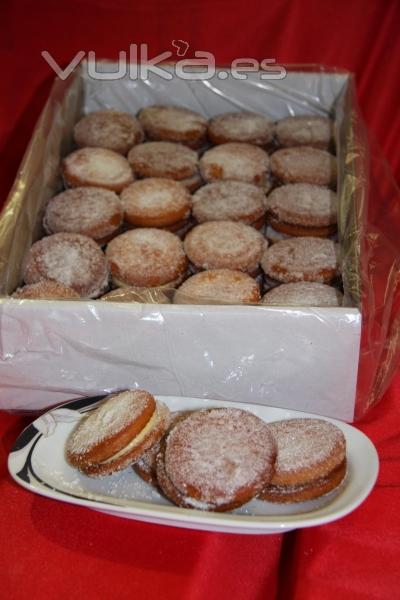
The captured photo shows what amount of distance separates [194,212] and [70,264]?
39cm

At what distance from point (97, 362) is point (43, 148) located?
0.79 m

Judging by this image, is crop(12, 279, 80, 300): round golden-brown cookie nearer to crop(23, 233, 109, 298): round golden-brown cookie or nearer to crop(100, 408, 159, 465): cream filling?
crop(23, 233, 109, 298): round golden-brown cookie

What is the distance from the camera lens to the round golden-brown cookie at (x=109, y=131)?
194cm

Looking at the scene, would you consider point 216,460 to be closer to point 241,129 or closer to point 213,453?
point 213,453

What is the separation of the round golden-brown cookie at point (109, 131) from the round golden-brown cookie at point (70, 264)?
0.50 m

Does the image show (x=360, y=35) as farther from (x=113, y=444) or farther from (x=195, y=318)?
(x=113, y=444)

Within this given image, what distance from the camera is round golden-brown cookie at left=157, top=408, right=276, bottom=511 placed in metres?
0.97

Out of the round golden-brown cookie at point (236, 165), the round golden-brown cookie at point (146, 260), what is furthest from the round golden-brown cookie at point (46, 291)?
the round golden-brown cookie at point (236, 165)

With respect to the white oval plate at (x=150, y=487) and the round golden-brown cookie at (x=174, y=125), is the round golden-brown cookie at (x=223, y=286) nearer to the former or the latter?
the white oval plate at (x=150, y=487)

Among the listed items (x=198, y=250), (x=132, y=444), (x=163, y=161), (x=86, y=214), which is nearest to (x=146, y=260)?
(x=198, y=250)

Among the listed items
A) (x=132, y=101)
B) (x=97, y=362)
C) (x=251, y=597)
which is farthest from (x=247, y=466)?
(x=132, y=101)

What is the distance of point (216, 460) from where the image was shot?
3.28 ft

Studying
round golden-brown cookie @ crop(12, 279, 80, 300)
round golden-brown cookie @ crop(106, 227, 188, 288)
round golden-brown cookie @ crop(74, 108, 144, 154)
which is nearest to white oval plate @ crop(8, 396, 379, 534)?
round golden-brown cookie @ crop(12, 279, 80, 300)

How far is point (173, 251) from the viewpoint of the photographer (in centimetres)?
154
